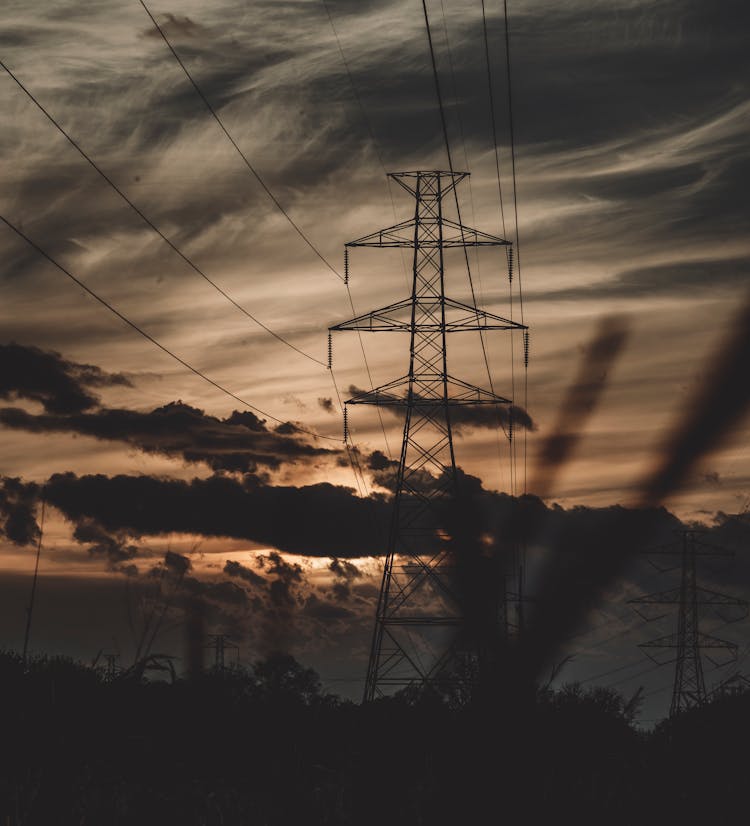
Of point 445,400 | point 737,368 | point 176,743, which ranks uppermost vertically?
point 445,400

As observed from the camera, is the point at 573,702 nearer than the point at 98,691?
No

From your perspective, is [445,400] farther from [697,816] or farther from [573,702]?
[697,816]

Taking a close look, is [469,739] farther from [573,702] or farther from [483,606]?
[573,702]

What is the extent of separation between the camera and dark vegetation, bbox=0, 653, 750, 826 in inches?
118

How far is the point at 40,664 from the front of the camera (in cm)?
2748

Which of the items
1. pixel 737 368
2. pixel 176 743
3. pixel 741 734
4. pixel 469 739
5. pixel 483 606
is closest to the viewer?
pixel 737 368

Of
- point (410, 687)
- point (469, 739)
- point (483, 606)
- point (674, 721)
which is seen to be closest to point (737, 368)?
point (483, 606)

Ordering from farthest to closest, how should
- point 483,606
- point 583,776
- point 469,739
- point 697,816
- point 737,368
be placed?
point 583,776 < point 697,816 < point 469,739 < point 483,606 < point 737,368

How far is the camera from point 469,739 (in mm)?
2910

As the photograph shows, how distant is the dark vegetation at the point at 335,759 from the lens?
3.01m

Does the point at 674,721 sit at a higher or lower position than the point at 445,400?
lower

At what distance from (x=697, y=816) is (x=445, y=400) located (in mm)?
30261

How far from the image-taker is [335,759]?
19.5 meters

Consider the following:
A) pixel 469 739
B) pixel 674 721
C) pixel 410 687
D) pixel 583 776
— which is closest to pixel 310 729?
pixel 410 687
